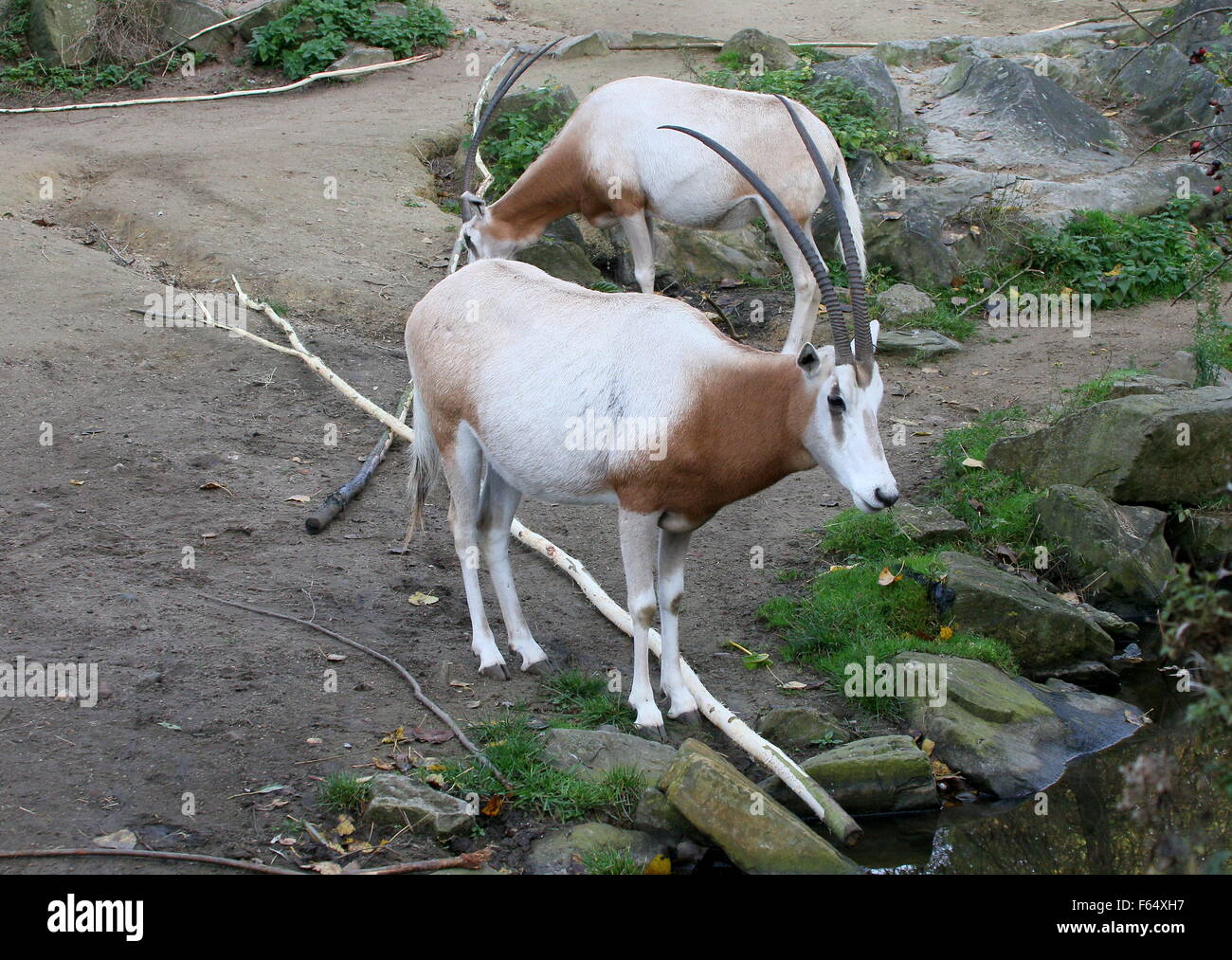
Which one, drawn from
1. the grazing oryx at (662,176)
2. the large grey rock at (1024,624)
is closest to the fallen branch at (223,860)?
the large grey rock at (1024,624)

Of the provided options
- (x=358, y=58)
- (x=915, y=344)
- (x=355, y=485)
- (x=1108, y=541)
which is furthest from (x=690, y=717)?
(x=358, y=58)

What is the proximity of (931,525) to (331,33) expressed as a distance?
1139 cm

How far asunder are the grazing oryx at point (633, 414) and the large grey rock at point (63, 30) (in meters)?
11.4

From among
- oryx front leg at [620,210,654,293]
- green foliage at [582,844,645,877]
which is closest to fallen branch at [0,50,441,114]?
oryx front leg at [620,210,654,293]

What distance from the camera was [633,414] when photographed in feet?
17.1

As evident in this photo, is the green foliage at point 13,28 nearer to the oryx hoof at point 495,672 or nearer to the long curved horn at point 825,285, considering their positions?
the oryx hoof at point 495,672

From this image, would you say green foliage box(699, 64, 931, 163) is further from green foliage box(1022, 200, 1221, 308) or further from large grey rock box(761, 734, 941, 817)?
large grey rock box(761, 734, 941, 817)

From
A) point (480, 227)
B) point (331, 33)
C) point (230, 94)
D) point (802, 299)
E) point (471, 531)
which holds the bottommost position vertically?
point (471, 531)

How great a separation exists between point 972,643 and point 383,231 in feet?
23.6

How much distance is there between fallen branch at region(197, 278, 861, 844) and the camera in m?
4.95

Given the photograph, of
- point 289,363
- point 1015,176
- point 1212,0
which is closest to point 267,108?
point 289,363

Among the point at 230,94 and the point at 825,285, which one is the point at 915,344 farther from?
the point at 230,94

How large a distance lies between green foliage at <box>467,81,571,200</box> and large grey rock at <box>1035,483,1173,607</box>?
20.6 feet

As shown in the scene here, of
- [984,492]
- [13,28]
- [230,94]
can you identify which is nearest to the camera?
[984,492]
